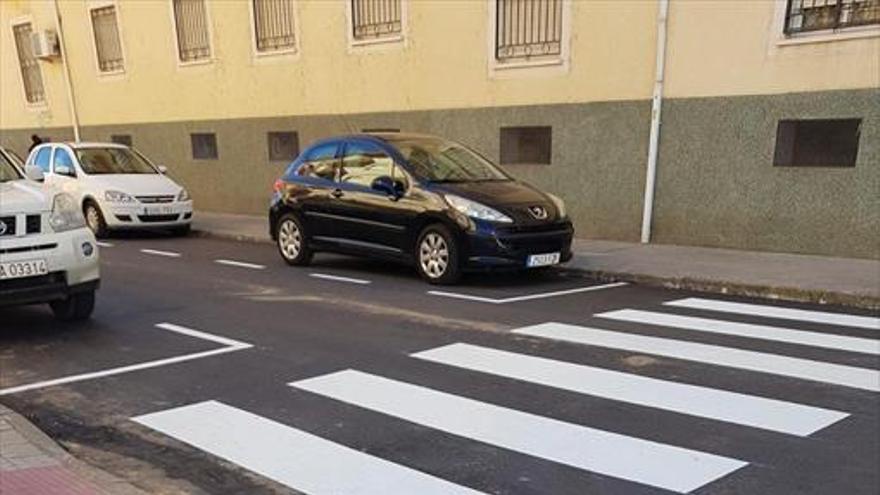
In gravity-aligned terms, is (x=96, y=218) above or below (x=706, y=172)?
below

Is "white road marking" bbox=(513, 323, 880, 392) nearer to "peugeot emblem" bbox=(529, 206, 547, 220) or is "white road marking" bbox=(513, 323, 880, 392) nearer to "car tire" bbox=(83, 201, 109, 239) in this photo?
"peugeot emblem" bbox=(529, 206, 547, 220)

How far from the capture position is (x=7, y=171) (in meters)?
7.30

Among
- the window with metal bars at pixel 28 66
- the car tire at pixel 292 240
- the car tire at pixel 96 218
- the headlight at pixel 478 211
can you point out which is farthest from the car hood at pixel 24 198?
the window with metal bars at pixel 28 66

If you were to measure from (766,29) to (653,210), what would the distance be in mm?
2869

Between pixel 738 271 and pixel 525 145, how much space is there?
15.8ft

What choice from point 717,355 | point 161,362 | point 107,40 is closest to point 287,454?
point 161,362

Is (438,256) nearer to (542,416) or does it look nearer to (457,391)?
(457,391)

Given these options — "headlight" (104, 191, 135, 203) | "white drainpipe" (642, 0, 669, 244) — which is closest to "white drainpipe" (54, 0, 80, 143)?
"headlight" (104, 191, 135, 203)

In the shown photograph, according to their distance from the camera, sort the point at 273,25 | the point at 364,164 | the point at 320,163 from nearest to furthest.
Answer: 1. the point at 364,164
2. the point at 320,163
3. the point at 273,25

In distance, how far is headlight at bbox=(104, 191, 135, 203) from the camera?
43.9 feet

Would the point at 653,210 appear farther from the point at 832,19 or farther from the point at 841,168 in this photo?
the point at 832,19

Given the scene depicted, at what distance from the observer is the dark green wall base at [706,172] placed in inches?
379

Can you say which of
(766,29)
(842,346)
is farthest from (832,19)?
(842,346)

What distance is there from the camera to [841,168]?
9672 millimetres
